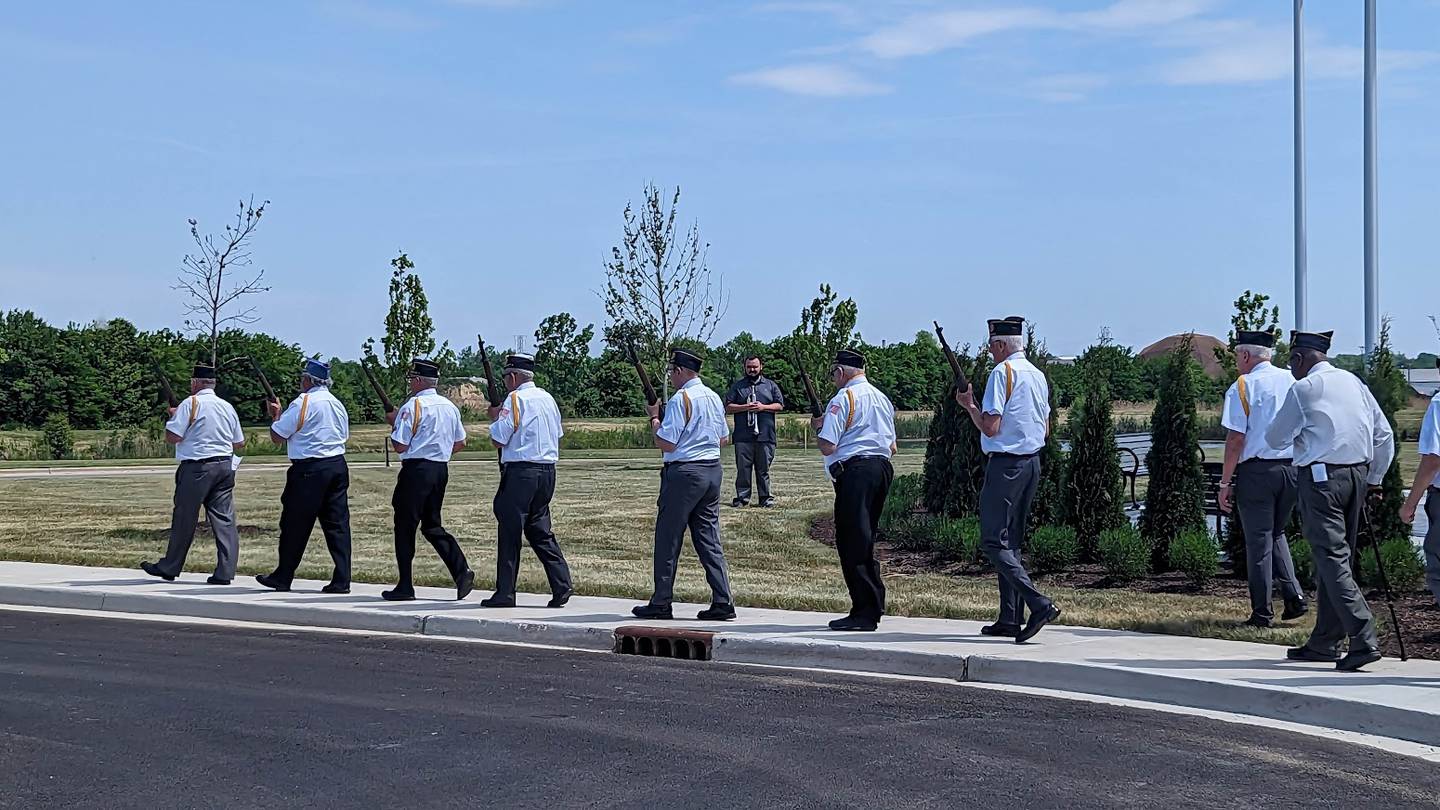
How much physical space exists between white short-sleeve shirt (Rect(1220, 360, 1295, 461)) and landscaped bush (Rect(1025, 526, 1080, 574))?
3.37 meters

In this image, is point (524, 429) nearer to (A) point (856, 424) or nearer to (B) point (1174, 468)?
(A) point (856, 424)

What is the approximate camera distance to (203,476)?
13.9 m

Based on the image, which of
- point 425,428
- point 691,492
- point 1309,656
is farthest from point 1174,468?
point 425,428

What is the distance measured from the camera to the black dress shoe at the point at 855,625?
424 inches

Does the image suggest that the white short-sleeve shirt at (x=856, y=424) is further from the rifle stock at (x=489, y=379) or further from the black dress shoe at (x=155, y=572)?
the black dress shoe at (x=155, y=572)

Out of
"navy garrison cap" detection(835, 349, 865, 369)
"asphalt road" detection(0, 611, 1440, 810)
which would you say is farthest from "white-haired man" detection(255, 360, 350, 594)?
"navy garrison cap" detection(835, 349, 865, 369)

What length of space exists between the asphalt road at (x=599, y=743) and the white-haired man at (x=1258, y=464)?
2.83 meters

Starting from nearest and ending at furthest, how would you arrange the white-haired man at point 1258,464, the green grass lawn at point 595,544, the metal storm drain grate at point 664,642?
the metal storm drain grate at point 664,642
the white-haired man at point 1258,464
the green grass lawn at point 595,544

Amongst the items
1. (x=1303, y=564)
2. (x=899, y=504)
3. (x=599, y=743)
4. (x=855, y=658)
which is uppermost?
(x=899, y=504)

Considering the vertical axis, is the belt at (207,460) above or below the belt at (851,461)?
below

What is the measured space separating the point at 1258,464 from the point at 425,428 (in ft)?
20.2

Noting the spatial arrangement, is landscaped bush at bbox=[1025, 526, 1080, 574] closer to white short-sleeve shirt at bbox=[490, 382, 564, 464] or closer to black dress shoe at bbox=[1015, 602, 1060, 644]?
black dress shoe at bbox=[1015, 602, 1060, 644]

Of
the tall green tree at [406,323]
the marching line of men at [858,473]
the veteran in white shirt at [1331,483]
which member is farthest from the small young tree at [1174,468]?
the tall green tree at [406,323]

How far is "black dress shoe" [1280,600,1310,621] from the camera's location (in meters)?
11.2
